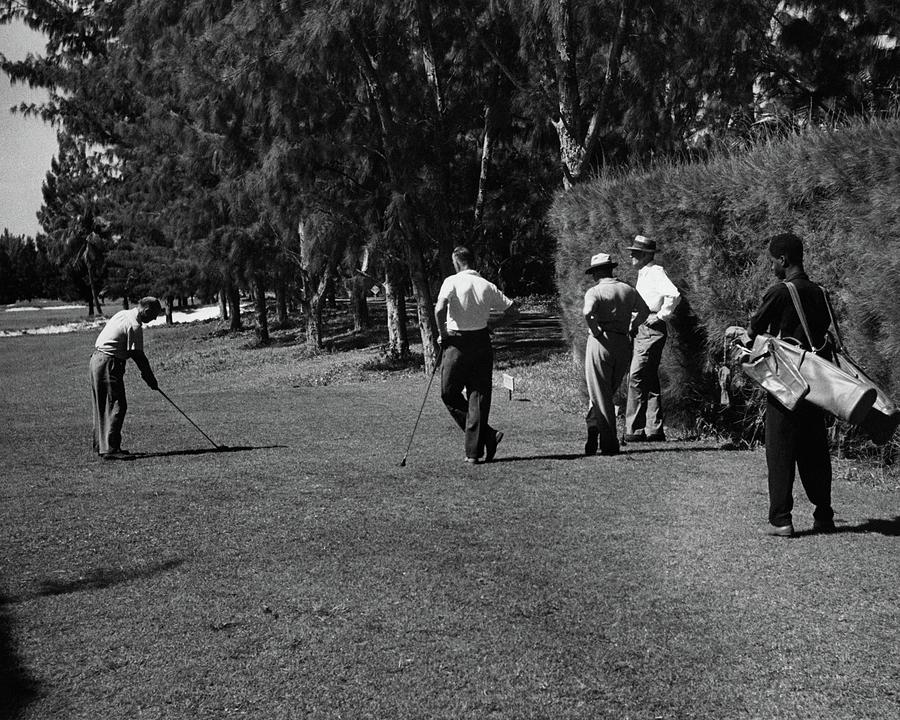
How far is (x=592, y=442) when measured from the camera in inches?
403

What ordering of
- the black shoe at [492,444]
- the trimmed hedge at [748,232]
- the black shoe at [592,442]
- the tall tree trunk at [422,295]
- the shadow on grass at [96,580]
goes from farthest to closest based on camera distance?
the tall tree trunk at [422,295]
the black shoe at [592,442]
the black shoe at [492,444]
the trimmed hedge at [748,232]
the shadow on grass at [96,580]

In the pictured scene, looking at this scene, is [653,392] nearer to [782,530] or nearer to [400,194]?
[782,530]

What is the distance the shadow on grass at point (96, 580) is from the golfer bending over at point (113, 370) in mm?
4792

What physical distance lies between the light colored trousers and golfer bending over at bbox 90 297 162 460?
4.44m

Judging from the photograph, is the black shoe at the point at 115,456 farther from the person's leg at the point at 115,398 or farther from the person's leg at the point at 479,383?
the person's leg at the point at 479,383

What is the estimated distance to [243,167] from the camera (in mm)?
23391

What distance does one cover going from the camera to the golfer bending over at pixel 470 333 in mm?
9523

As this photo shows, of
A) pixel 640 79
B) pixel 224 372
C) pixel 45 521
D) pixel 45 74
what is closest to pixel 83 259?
pixel 45 74

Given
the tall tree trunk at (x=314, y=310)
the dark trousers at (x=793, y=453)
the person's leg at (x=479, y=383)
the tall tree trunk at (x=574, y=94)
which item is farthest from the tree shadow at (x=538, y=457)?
the tall tree trunk at (x=314, y=310)

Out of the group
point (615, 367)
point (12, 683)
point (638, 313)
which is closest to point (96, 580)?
point (12, 683)

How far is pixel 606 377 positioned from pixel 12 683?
6628mm

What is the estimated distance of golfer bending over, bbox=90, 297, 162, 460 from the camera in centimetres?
1098

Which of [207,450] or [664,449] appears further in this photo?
[207,450]

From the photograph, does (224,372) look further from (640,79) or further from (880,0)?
(880,0)
